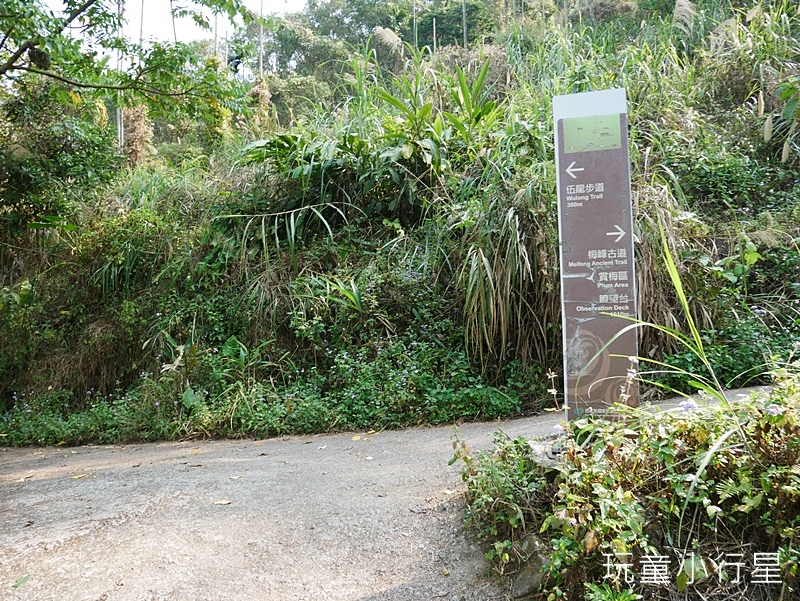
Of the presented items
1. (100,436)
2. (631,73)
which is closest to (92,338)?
(100,436)

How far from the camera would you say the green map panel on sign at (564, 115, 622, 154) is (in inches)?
136

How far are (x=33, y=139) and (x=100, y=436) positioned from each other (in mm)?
4702

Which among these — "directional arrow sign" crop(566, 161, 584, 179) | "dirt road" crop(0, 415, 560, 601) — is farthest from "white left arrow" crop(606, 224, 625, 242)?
"dirt road" crop(0, 415, 560, 601)

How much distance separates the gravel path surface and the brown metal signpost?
40.2 inches

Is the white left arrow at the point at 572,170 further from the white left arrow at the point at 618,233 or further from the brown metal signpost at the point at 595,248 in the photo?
the white left arrow at the point at 618,233

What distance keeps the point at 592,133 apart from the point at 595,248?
661 mm

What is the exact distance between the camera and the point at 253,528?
327 centimetres

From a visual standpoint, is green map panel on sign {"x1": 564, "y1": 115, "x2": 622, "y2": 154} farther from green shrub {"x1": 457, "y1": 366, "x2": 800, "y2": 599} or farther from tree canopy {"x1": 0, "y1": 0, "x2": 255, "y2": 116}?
tree canopy {"x1": 0, "y1": 0, "x2": 255, "y2": 116}

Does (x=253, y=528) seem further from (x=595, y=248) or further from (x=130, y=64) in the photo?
(x=130, y=64)

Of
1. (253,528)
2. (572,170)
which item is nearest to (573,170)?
(572,170)

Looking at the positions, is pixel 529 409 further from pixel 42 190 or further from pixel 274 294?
pixel 42 190

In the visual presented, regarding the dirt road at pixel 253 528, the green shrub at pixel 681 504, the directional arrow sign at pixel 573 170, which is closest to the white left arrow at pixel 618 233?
the directional arrow sign at pixel 573 170

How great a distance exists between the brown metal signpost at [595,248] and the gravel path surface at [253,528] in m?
1.02

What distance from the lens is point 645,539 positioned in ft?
7.37
